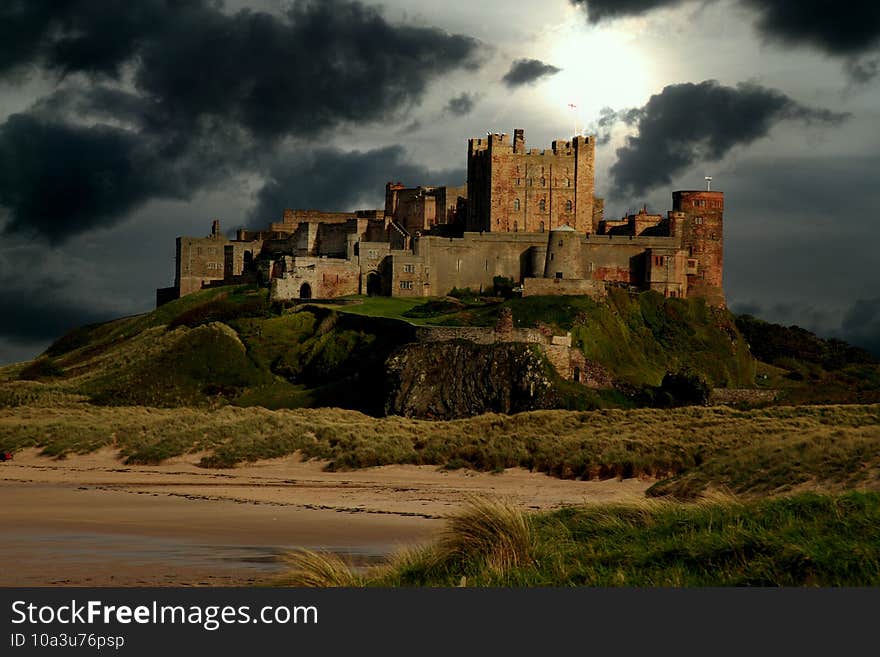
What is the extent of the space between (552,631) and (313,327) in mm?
68160

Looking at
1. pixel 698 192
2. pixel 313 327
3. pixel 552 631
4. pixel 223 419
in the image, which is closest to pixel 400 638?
pixel 552 631

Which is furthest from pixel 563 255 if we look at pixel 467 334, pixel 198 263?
pixel 198 263

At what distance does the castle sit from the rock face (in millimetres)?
16026

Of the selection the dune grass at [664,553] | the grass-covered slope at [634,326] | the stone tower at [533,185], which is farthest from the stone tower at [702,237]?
the dune grass at [664,553]

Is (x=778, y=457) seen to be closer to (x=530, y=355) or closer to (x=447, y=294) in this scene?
(x=530, y=355)

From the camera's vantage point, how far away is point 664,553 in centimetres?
1780

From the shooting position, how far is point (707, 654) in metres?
13.3

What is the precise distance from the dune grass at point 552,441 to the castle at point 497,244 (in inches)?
1073

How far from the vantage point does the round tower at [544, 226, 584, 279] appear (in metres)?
87.1

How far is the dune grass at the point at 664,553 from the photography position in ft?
53.5

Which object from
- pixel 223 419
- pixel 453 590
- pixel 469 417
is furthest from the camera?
pixel 469 417

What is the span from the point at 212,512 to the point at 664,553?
14.4 meters

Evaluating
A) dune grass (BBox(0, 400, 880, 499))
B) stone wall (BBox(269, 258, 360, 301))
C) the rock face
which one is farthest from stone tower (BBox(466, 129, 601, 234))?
dune grass (BBox(0, 400, 880, 499))

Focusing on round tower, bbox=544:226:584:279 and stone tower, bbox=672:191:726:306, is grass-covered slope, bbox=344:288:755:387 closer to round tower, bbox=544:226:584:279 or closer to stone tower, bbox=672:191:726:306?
stone tower, bbox=672:191:726:306
